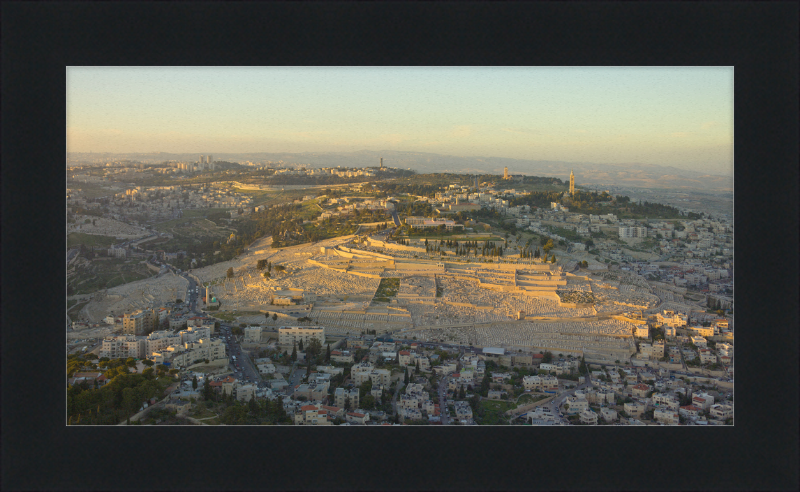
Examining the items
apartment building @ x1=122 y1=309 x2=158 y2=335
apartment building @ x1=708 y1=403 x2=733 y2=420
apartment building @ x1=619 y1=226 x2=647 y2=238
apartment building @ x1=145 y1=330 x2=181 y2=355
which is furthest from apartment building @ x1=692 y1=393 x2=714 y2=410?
apartment building @ x1=122 y1=309 x2=158 y2=335

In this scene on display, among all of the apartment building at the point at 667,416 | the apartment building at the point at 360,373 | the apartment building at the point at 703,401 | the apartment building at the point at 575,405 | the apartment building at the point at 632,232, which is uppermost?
the apartment building at the point at 632,232

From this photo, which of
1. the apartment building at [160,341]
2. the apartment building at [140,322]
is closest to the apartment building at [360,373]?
the apartment building at [160,341]

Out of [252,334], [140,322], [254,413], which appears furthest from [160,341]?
[254,413]

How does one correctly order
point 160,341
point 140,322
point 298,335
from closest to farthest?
point 160,341, point 140,322, point 298,335

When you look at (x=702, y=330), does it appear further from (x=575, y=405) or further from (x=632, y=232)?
(x=632, y=232)

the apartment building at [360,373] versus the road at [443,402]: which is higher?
the apartment building at [360,373]

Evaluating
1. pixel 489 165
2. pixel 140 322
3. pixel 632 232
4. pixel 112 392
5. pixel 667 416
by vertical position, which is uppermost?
pixel 489 165

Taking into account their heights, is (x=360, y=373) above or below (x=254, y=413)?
above

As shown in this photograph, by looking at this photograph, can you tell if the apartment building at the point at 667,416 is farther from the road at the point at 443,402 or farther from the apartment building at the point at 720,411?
the road at the point at 443,402
